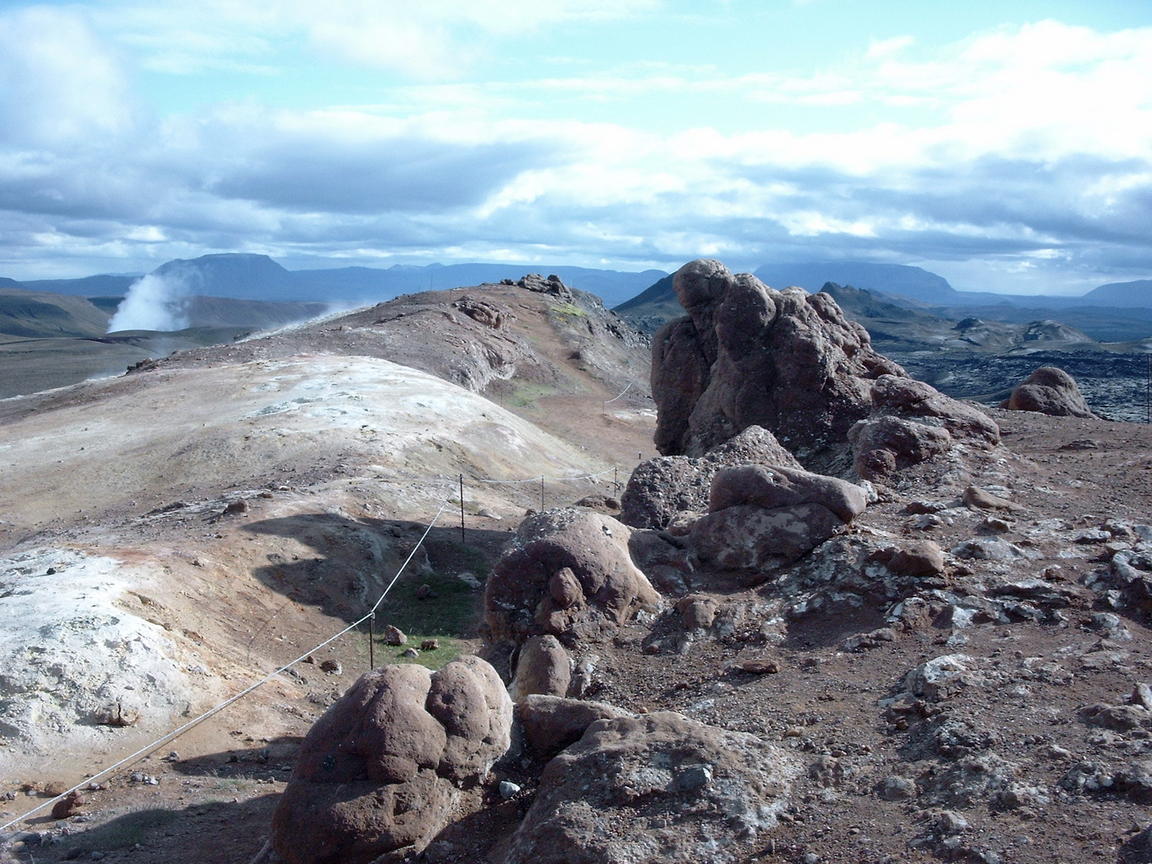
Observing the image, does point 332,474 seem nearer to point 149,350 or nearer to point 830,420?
point 830,420

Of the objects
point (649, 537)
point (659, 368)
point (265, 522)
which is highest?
point (659, 368)

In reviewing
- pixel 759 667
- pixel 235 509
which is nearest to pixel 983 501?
pixel 759 667

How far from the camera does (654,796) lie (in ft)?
17.3

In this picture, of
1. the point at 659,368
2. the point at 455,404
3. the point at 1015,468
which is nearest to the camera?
the point at 1015,468

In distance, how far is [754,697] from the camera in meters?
6.97

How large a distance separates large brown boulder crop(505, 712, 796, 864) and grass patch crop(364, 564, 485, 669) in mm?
6406

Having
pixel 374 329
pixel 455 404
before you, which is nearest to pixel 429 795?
pixel 455 404

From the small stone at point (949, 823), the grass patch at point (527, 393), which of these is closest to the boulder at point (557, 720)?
the small stone at point (949, 823)

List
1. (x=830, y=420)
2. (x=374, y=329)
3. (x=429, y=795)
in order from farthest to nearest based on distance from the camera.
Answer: (x=374, y=329) → (x=830, y=420) → (x=429, y=795)

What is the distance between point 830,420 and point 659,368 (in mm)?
4372

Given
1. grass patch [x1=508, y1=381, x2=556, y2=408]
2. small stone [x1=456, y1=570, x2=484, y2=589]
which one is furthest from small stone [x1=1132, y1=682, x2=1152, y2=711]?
grass patch [x1=508, y1=381, x2=556, y2=408]

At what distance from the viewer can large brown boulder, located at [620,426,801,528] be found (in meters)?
12.2

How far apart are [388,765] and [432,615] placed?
7.81 m

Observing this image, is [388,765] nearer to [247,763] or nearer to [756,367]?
[247,763]
